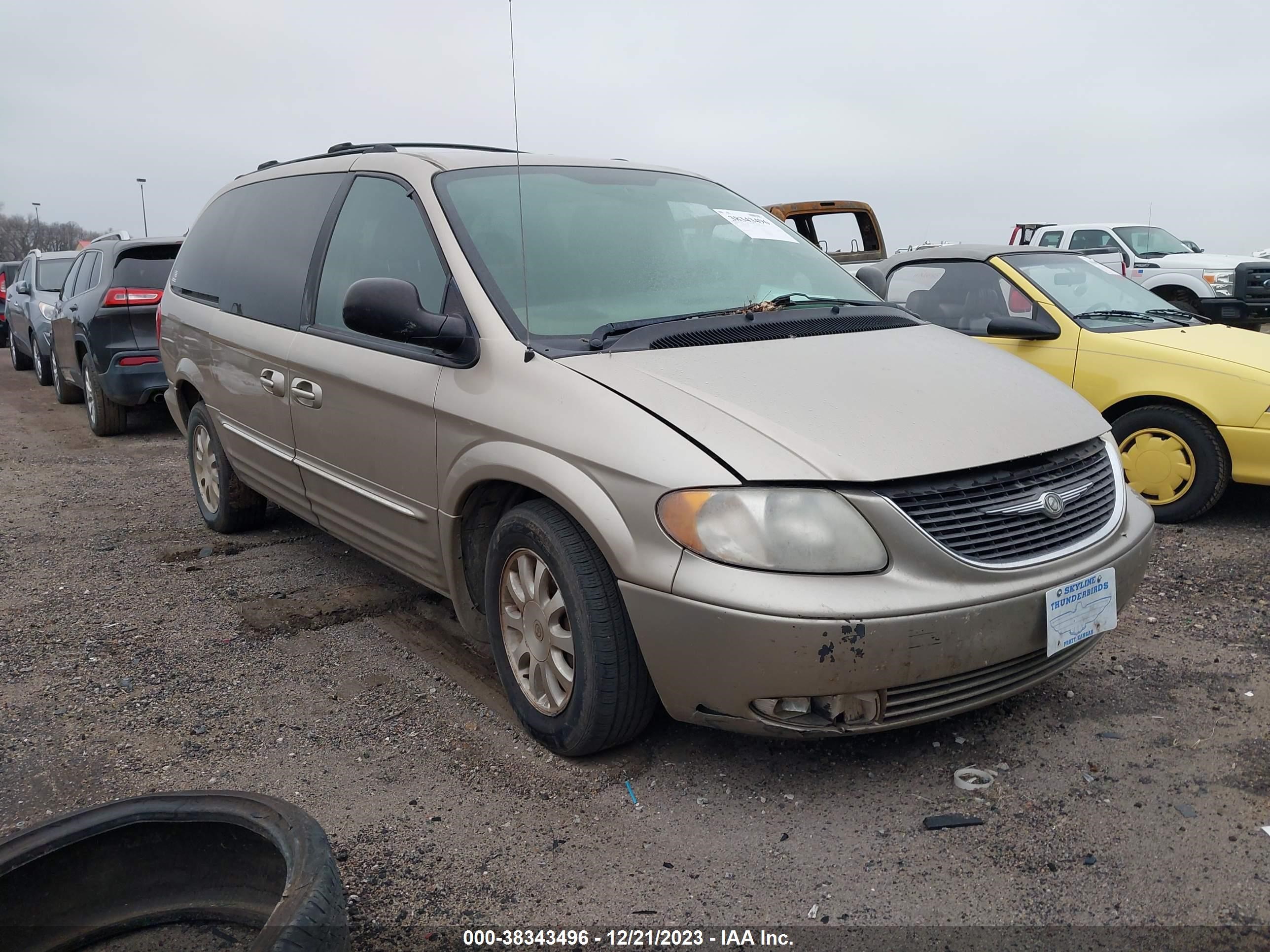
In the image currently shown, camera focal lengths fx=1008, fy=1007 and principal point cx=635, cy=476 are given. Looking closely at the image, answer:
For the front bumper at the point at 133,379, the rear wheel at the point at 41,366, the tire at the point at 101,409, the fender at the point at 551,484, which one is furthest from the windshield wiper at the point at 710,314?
the rear wheel at the point at 41,366

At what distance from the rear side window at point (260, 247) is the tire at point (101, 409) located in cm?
387

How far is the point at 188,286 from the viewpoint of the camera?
5.41 m

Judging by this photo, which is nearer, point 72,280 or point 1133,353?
point 1133,353

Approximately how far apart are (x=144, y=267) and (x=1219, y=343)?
813 cm

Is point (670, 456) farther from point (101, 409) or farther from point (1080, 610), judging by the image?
point (101, 409)

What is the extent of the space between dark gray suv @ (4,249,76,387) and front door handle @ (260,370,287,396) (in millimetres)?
9172

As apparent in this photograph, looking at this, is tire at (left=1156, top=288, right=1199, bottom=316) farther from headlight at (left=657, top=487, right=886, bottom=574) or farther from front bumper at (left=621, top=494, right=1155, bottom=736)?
headlight at (left=657, top=487, right=886, bottom=574)

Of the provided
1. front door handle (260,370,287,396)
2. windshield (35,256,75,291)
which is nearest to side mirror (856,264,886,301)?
front door handle (260,370,287,396)

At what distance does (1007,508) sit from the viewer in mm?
2650

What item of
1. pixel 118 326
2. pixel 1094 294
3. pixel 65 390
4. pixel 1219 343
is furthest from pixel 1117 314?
pixel 65 390

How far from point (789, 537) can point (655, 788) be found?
0.88 m

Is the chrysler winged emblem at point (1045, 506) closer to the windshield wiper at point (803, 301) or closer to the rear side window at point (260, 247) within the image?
the windshield wiper at point (803, 301)

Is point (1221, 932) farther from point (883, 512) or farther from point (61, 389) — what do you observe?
point (61, 389)

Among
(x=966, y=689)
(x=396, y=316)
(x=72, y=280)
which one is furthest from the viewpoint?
(x=72, y=280)
